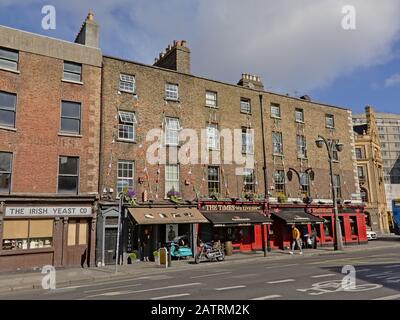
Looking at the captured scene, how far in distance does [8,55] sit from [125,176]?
919 centimetres

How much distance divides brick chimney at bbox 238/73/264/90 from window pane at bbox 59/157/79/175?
15625 millimetres

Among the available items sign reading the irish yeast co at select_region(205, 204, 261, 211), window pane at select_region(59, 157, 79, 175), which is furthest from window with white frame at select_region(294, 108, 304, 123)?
window pane at select_region(59, 157, 79, 175)

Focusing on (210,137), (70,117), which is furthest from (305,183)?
(70,117)

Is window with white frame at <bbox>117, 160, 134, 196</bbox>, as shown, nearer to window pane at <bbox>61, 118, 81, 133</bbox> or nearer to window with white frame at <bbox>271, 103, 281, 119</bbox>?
window pane at <bbox>61, 118, 81, 133</bbox>

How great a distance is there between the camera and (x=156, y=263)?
2095cm

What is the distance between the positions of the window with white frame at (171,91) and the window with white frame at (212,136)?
3110mm

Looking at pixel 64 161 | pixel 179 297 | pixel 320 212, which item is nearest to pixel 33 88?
pixel 64 161

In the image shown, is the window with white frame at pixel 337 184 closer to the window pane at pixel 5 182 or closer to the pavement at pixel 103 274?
the pavement at pixel 103 274

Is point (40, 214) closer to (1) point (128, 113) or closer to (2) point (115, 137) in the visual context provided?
(2) point (115, 137)

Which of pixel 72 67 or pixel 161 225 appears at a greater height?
pixel 72 67

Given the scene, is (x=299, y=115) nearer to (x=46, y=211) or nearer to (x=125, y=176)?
(x=125, y=176)

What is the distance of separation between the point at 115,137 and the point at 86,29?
22.9 feet

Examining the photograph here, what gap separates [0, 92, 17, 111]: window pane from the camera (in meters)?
19.8

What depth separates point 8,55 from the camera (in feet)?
66.6
